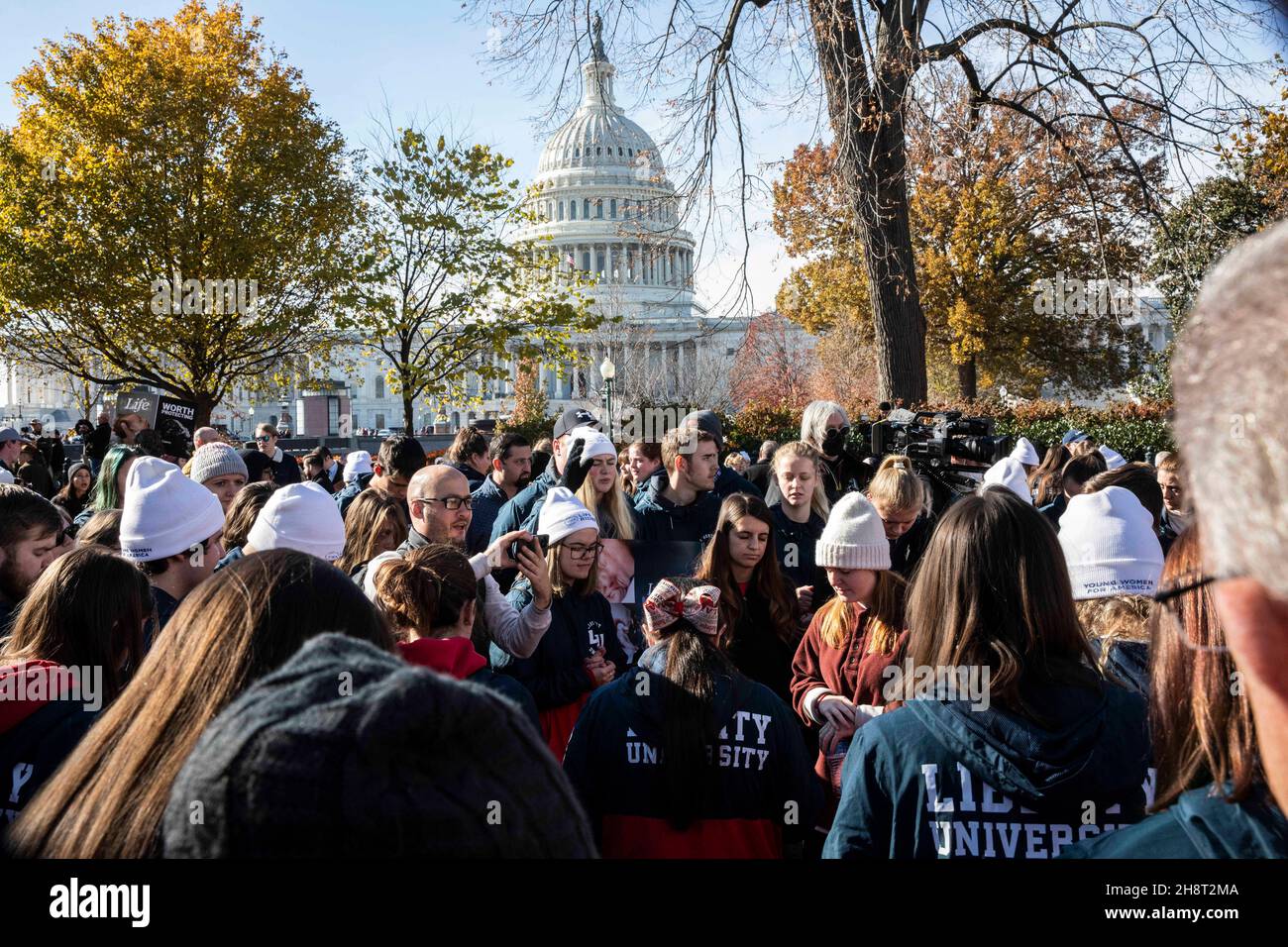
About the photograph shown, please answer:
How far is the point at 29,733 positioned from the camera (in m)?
2.49

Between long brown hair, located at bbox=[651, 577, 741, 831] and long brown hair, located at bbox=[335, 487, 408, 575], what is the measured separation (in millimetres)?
2253

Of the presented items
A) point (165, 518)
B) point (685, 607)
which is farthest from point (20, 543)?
point (685, 607)

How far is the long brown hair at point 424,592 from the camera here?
3.14 meters

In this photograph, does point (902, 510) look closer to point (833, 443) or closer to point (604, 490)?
point (833, 443)

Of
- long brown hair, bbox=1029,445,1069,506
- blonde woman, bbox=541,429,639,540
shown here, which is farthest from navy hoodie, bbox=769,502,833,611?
long brown hair, bbox=1029,445,1069,506

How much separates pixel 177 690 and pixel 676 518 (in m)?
4.82

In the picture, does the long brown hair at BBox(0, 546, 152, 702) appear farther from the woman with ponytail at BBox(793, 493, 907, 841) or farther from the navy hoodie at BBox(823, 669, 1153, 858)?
the woman with ponytail at BBox(793, 493, 907, 841)

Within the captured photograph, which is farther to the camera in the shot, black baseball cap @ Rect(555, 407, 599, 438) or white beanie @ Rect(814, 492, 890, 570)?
black baseball cap @ Rect(555, 407, 599, 438)

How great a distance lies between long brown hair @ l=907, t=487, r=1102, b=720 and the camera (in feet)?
7.72

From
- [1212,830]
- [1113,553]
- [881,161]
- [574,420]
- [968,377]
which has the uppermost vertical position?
[968,377]

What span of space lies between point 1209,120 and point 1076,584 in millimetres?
7419

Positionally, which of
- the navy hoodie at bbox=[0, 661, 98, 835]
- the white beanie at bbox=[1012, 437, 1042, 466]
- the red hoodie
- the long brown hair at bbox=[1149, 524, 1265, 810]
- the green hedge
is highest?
the green hedge

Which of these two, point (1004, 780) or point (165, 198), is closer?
point (1004, 780)
